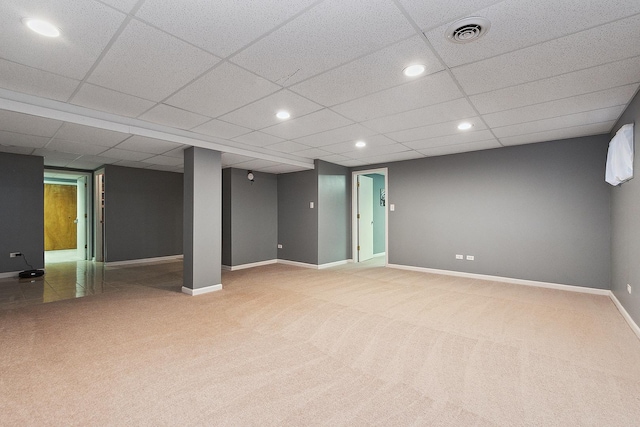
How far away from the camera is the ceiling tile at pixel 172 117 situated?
344cm

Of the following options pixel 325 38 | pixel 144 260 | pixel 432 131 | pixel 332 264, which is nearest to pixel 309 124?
pixel 432 131

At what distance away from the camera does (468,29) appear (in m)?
1.97

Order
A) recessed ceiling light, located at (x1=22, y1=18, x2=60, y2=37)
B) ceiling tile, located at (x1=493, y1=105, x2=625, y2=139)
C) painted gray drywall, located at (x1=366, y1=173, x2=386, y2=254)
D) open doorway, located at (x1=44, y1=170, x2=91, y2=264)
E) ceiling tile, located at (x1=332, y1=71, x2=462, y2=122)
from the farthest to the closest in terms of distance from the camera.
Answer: open doorway, located at (x1=44, y1=170, x2=91, y2=264) → painted gray drywall, located at (x1=366, y1=173, x2=386, y2=254) → ceiling tile, located at (x1=493, y1=105, x2=625, y2=139) → ceiling tile, located at (x1=332, y1=71, x2=462, y2=122) → recessed ceiling light, located at (x1=22, y1=18, x2=60, y2=37)

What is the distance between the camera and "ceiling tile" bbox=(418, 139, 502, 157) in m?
5.08

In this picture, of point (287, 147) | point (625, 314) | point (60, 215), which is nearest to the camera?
point (625, 314)

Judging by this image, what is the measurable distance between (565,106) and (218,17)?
3.68 m

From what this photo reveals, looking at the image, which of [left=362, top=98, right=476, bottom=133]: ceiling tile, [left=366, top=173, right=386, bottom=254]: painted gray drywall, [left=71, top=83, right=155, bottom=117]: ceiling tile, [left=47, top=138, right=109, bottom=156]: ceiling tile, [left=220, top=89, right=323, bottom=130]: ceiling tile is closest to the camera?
[left=71, top=83, right=155, bottom=117]: ceiling tile

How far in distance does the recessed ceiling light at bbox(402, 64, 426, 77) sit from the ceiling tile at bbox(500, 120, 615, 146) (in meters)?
2.99

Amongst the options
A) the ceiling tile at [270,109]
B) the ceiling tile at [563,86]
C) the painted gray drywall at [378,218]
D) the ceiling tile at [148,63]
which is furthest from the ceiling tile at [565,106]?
the painted gray drywall at [378,218]

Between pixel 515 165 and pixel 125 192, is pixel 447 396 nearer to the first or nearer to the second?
pixel 515 165

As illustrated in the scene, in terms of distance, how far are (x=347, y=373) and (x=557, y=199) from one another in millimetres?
4649

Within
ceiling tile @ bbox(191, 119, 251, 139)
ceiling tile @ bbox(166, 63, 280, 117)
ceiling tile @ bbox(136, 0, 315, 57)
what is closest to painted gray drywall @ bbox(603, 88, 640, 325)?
ceiling tile @ bbox(136, 0, 315, 57)

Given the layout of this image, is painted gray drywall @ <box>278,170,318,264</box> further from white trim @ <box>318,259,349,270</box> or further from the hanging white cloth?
the hanging white cloth

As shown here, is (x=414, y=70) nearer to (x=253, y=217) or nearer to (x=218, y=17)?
(x=218, y=17)
